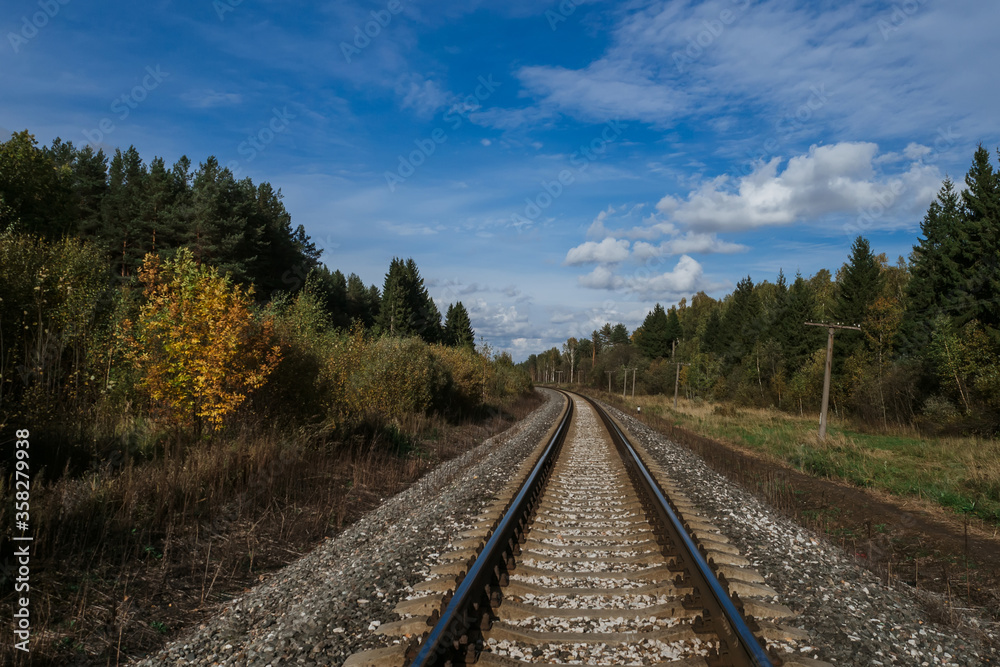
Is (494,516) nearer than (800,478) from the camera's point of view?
Yes

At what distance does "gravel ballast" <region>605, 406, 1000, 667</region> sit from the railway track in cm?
22

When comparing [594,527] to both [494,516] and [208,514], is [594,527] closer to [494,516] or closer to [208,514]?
[494,516]

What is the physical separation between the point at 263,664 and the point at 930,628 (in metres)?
4.67

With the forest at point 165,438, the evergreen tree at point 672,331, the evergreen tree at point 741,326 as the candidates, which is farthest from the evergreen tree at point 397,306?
the evergreen tree at point 672,331

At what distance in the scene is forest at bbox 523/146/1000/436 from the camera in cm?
2445

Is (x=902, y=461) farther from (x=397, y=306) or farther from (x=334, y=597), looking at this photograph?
(x=397, y=306)

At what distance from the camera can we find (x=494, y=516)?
231 inches

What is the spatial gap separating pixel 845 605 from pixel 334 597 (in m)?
3.96

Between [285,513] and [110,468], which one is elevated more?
[110,468]

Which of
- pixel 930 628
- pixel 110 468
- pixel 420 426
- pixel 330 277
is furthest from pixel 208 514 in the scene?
pixel 330 277

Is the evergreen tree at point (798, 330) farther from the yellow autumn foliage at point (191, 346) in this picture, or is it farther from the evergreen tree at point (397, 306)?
the yellow autumn foliage at point (191, 346)

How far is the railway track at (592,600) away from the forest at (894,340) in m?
16.0

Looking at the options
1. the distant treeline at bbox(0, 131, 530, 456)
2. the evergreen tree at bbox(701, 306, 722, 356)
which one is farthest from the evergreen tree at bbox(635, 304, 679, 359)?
the distant treeline at bbox(0, 131, 530, 456)

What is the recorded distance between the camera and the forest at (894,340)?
80.2 feet
